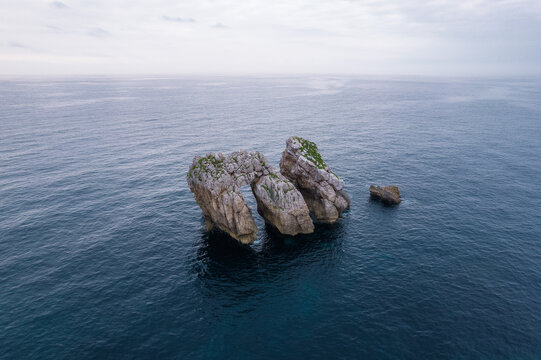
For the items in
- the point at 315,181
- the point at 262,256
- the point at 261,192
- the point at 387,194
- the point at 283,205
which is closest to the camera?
the point at 262,256

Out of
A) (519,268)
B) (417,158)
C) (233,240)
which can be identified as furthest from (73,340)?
(417,158)

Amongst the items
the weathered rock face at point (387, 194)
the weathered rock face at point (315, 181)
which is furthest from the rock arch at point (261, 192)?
the weathered rock face at point (387, 194)

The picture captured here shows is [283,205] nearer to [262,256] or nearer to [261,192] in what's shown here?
[261,192]

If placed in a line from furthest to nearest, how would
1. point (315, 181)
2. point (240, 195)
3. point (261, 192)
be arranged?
point (315, 181) → point (261, 192) → point (240, 195)

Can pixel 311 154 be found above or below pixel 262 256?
above

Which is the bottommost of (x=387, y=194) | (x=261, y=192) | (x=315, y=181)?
(x=387, y=194)

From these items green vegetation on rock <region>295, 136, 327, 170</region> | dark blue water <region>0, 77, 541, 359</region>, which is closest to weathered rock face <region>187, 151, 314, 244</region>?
dark blue water <region>0, 77, 541, 359</region>

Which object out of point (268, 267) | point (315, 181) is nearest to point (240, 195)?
point (268, 267)
